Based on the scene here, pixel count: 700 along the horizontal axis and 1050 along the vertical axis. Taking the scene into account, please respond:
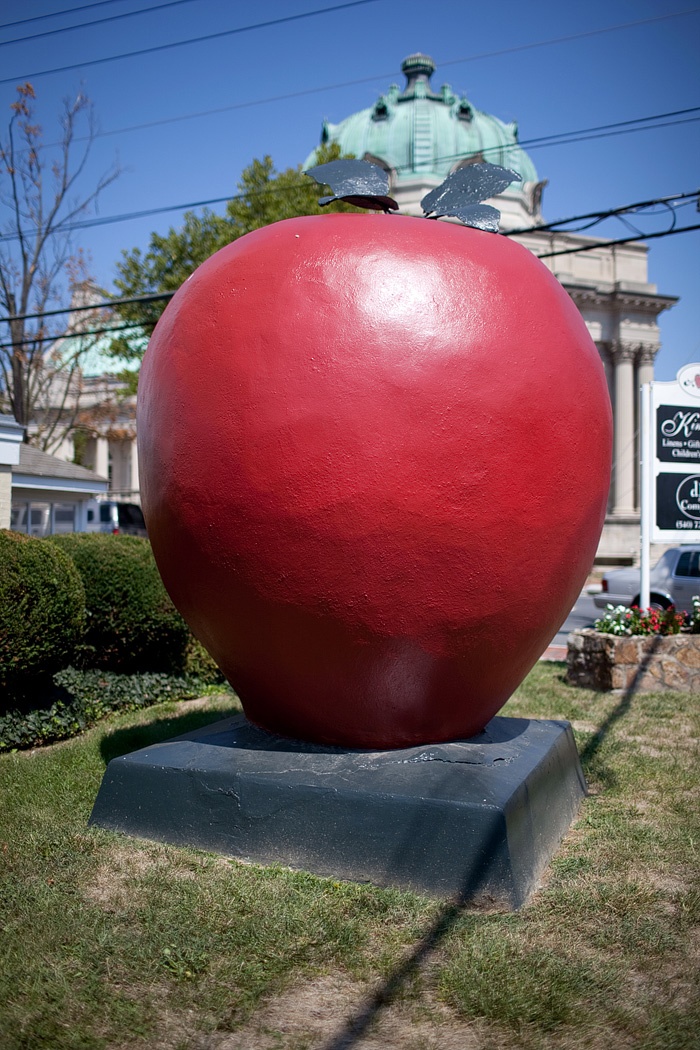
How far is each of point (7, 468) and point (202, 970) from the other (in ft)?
38.2

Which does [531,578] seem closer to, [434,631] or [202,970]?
[434,631]

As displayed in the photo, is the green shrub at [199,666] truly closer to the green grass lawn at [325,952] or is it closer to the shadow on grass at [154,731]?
the shadow on grass at [154,731]

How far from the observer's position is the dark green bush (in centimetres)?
830

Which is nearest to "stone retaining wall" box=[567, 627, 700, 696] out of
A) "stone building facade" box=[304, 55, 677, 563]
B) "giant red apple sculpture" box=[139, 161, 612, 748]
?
"giant red apple sculpture" box=[139, 161, 612, 748]

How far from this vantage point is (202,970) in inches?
134

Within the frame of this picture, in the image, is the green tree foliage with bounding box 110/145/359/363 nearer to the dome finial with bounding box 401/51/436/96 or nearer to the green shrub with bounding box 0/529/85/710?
the green shrub with bounding box 0/529/85/710

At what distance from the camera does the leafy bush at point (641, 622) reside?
32.4 feet

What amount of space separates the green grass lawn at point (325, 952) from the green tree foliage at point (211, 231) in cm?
1623

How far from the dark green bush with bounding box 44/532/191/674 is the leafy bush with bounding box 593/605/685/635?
4667 millimetres

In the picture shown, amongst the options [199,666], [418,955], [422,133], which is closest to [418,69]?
[422,133]

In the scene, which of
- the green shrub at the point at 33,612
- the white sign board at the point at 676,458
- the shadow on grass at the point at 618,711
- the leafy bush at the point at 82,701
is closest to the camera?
the green shrub at the point at 33,612

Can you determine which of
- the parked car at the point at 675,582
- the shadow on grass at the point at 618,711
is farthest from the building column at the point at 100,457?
the shadow on grass at the point at 618,711

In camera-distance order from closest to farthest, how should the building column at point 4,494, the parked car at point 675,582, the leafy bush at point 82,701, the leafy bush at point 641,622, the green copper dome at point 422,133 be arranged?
the leafy bush at point 82,701 → the leafy bush at point 641,622 → the building column at point 4,494 → the parked car at point 675,582 → the green copper dome at point 422,133

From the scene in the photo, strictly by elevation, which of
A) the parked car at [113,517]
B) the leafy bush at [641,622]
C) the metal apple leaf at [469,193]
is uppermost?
the metal apple leaf at [469,193]
